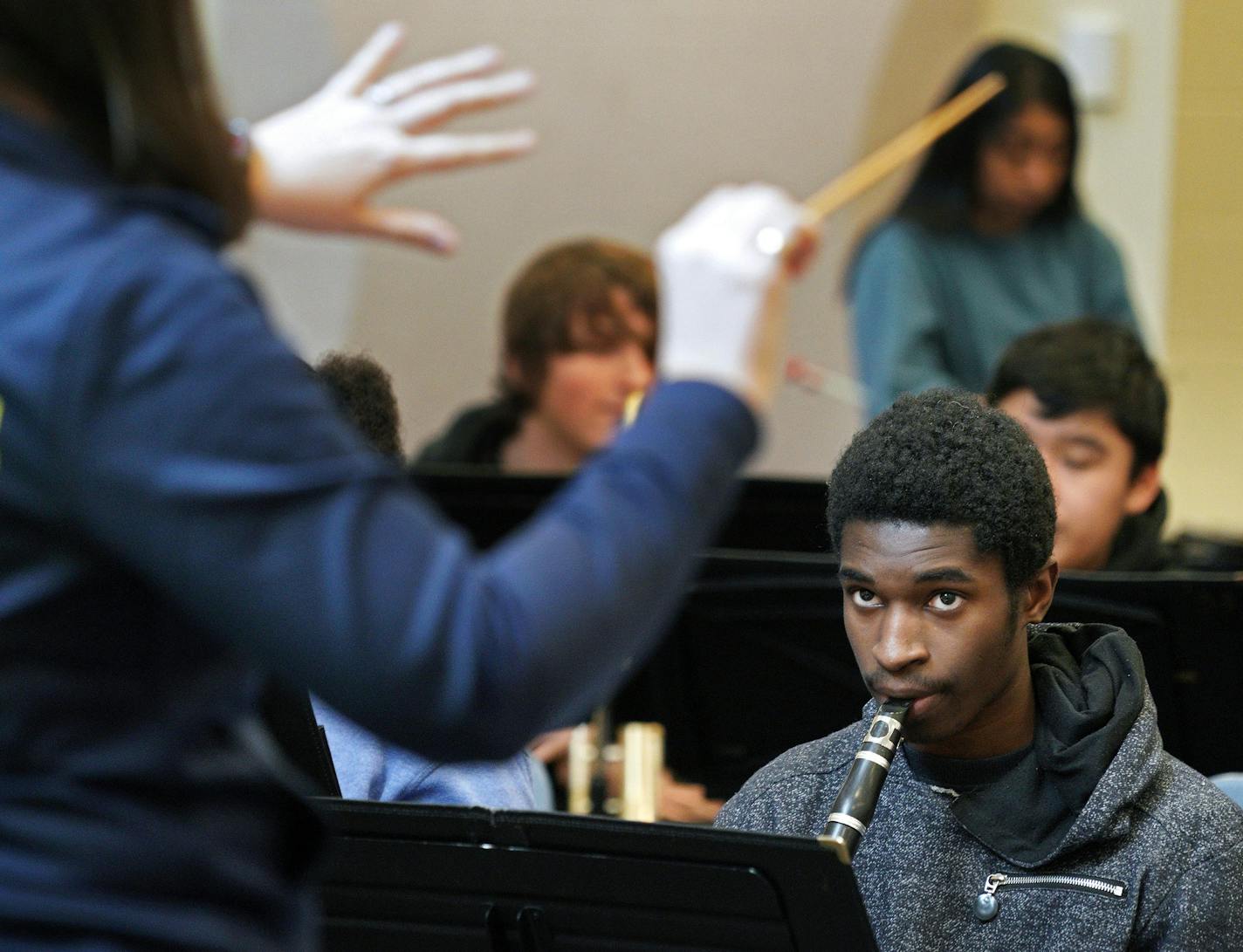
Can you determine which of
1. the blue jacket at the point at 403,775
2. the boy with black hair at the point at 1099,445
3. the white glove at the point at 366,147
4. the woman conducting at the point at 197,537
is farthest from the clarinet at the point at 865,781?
the boy with black hair at the point at 1099,445

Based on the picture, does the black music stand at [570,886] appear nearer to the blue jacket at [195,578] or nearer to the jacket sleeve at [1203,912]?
the jacket sleeve at [1203,912]

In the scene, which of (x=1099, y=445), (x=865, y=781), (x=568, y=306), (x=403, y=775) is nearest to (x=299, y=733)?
(x=403, y=775)

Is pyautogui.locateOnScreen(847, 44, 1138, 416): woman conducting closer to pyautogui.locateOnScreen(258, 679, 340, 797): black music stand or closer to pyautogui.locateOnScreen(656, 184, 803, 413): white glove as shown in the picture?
pyautogui.locateOnScreen(258, 679, 340, 797): black music stand

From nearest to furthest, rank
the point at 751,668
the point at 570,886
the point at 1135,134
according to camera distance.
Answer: the point at 570,886, the point at 751,668, the point at 1135,134

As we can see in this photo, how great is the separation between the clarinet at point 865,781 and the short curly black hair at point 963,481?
0.59ft

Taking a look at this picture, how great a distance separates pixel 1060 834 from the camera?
1.52m

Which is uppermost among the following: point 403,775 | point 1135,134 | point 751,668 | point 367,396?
point 367,396

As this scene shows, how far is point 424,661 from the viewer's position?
720 millimetres

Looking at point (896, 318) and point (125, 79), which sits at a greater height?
point (125, 79)

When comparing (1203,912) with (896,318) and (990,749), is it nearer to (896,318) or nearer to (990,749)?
(990,749)

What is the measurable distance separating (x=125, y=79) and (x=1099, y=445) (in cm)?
200

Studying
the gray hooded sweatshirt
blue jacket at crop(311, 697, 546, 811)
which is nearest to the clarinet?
the gray hooded sweatshirt

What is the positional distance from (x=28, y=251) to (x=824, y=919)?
0.74 m

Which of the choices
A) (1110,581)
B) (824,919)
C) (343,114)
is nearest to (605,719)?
(1110,581)
